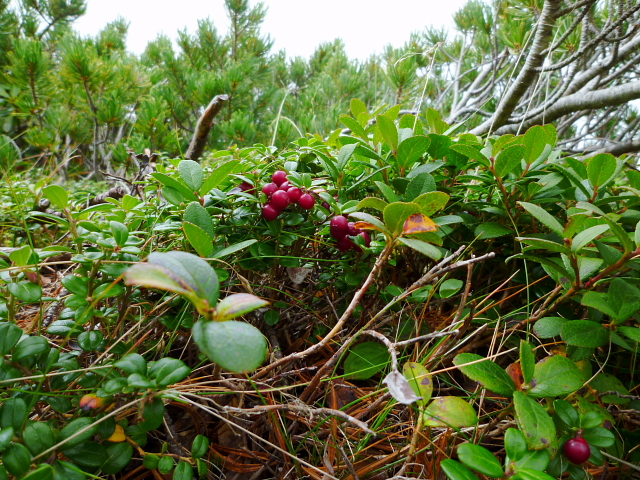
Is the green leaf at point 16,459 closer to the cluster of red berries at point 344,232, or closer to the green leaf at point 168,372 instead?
the green leaf at point 168,372

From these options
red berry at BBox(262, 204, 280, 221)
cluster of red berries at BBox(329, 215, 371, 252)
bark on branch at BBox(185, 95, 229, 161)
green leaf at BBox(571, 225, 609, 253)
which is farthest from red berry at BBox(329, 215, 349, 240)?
bark on branch at BBox(185, 95, 229, 161)

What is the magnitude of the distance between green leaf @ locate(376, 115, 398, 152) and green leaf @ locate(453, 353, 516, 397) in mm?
389

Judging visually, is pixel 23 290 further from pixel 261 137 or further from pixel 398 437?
pixel 261 137

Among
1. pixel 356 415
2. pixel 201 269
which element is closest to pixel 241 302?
pixel 201 269

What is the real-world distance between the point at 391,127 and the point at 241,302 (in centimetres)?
45

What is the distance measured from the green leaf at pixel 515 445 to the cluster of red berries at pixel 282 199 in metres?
0.42

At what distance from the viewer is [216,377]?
1.52ft

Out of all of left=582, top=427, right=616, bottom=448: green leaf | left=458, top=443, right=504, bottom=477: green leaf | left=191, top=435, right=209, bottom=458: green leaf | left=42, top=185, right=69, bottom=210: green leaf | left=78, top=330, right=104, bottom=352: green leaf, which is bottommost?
left=582, top=427, right=616, bottom=448: green leaf

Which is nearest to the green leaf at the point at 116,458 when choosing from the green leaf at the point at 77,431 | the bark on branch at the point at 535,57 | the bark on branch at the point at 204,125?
the green leaf at the point at 77,431

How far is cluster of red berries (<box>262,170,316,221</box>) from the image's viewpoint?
2.02ft

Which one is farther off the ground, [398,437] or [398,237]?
[398,237]

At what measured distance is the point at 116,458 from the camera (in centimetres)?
46

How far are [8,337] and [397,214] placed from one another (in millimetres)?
512

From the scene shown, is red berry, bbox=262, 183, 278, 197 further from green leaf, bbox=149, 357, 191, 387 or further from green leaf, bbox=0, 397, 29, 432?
green leaf, bbox=0, 397, 29, 432
